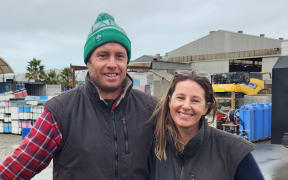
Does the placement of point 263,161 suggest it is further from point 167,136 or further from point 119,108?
point 119,108

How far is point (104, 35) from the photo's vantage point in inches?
73.0

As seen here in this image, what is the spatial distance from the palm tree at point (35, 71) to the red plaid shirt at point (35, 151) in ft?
137

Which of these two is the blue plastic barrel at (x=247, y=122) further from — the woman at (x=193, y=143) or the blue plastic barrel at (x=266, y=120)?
the woman at (x=193, y=143)

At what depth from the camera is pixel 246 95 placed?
598 inches

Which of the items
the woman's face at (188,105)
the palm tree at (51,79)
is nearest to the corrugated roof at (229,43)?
the palm tree at (51,79)

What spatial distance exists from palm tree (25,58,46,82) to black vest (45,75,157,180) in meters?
41.8

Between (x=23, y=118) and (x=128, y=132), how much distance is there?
1455 cm

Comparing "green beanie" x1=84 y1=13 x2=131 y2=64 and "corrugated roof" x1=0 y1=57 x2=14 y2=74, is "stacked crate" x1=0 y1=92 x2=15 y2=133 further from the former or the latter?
"green beanie" x1=84 y1=13 x2=131 y2=64

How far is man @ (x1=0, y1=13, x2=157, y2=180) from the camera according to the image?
168 centimetres

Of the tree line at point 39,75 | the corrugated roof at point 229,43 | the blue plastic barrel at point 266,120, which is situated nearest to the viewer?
the blue plastic barrel at point 266,120

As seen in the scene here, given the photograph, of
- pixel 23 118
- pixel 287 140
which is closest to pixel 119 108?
pixel 287 140

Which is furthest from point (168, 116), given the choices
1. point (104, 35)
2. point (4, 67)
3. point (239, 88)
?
point (4, 67)

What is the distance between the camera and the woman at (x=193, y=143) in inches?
66.0

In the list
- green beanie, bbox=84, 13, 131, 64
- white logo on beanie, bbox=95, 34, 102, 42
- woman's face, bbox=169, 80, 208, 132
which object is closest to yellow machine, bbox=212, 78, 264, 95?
woman's face, bbox=169, 80, 208, 132
